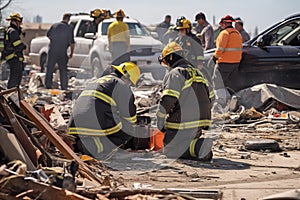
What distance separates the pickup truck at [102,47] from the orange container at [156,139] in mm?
9215

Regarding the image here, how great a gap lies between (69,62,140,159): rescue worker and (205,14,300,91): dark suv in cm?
539

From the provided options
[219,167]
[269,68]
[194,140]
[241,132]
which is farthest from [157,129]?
[269,68]

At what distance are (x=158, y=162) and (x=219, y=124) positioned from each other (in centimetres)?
344

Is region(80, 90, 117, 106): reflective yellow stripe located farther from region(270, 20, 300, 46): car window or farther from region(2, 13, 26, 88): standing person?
region(2, 13, 26, 88): standing person

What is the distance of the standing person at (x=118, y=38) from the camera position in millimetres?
15998

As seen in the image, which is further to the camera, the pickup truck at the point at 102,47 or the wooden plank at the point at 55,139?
the pickup truck at the point at 102,47

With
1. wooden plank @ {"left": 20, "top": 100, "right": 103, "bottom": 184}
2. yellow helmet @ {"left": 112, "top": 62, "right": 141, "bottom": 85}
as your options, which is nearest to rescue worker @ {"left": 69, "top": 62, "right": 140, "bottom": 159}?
yellow helmet @ {"left": 112, "top": 62, "right": 141, "bottom": 85}

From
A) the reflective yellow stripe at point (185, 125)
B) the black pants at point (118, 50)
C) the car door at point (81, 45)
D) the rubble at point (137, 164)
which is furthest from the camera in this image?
the car door at point (81, 45)

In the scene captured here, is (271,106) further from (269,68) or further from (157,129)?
(157,129)

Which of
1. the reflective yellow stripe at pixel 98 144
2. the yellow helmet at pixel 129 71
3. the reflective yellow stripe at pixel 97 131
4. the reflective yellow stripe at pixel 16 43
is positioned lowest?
the reflective yellow stripe at pixel 98 144

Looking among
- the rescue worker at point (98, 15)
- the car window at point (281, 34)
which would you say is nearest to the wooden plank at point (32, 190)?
the car window at point (281, 34)

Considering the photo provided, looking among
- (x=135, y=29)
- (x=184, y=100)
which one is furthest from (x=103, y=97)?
(x=135, y=29)

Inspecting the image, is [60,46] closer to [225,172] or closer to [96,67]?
[96,67]

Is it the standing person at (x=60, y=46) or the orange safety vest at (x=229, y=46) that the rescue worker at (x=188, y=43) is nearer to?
the orange safety vest at (x=229, y=46)
